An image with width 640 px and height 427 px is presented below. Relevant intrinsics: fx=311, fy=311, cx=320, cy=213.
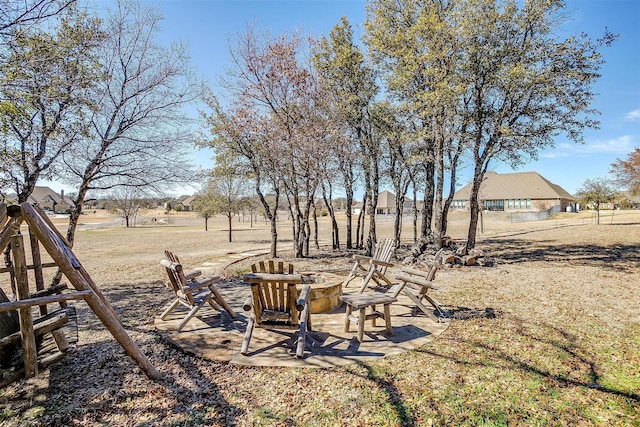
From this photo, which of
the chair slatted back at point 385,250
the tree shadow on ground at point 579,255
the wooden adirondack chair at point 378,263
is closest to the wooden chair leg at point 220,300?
the wooden adirondack chair at point 378,263

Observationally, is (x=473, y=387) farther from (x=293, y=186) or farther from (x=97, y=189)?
(x=293, y=186)

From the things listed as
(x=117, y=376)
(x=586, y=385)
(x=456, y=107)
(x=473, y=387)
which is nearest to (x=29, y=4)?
(x=117, y=376)

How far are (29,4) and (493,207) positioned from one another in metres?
55.4

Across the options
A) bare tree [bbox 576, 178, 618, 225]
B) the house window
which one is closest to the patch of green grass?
bare tree [bbox 576, 178, 618, 225]

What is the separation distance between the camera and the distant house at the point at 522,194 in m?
46.2

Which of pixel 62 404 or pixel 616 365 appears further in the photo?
pixel 616 365

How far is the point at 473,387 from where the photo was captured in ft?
10.4

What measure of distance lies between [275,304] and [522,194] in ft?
177

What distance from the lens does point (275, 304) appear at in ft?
13.5

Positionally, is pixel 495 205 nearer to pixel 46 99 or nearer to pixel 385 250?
pixel 385 250

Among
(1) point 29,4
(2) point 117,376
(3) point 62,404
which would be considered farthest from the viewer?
(1) point 29,4

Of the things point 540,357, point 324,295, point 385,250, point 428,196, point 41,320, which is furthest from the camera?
point 428,196

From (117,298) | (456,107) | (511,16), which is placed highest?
(511,16)

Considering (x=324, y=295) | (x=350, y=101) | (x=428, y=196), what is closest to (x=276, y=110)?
(x=350, y=101)
